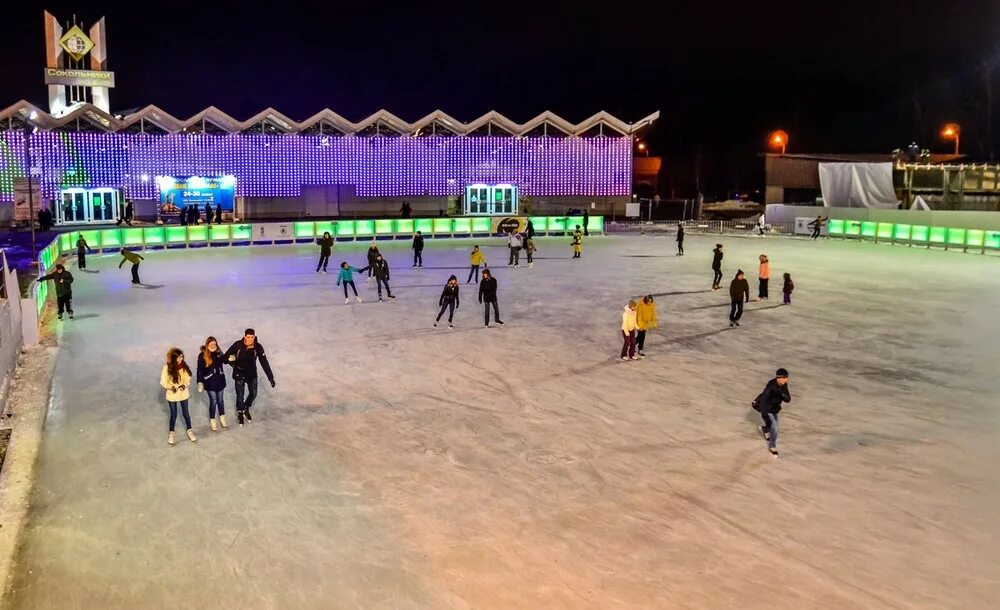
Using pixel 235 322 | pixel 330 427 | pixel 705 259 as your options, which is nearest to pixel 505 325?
pixel 235 322

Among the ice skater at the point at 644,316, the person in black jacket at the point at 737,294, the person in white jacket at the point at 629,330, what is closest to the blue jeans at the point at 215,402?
the person in white jacket at the point at 629,330

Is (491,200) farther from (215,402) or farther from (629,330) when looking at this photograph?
(215,402)

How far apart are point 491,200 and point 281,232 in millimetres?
17326

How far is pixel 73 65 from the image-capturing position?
174 feet

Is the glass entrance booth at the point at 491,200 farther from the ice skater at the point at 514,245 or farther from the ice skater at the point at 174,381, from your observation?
the ice skater at the point at 174,381

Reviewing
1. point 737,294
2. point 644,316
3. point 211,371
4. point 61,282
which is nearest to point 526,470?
point 211,371

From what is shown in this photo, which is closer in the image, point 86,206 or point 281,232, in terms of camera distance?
point 281,232

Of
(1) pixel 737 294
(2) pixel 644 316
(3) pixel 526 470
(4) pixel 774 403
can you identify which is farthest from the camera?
(1) pixel 737 294

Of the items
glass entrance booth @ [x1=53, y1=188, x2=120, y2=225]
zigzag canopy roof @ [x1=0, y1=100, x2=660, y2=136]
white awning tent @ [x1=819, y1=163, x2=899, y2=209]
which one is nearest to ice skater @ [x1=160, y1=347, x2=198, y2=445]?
zigzag canopy roof @ [x1=0, y1=100, x2=660, y2=136]

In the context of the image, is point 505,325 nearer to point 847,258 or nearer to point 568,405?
point 568,405

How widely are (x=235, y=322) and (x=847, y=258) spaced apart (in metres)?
23.7

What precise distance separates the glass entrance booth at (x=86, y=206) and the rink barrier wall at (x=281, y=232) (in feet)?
22.1

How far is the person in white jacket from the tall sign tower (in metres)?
47.1

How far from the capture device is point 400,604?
20.4 ft
